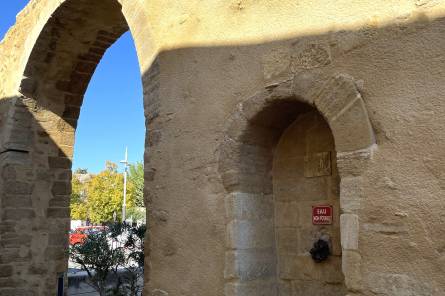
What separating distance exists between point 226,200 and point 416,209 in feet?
3.90

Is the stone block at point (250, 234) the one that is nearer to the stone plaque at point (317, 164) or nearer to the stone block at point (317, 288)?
the stone block at point (317, 288)

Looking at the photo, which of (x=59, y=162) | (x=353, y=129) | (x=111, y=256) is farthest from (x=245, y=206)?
(x=59, y=162)

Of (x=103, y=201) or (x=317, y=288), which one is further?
(x=103, y=201)

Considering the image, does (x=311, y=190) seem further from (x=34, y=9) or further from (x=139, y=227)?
(x=34, y=9)

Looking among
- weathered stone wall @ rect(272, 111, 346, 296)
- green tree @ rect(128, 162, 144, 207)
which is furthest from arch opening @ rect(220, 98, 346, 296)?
green tree @ rect(128, 162, 144, 207)

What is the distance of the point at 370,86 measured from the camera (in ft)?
6.76

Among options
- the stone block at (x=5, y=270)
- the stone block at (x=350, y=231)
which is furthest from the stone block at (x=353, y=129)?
the stone block at (x=5, y=270)

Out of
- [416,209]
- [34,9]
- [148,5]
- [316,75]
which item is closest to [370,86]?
[316,75]

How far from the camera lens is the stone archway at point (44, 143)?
5.39m

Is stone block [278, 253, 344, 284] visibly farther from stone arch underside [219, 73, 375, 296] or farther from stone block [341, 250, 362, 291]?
stone block [341, 250, 362, 291]

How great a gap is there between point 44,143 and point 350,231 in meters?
5.06

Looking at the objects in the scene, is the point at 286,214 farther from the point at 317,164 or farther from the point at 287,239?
the point at 317,164

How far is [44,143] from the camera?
5.99 m

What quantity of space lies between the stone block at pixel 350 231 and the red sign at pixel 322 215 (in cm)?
46
